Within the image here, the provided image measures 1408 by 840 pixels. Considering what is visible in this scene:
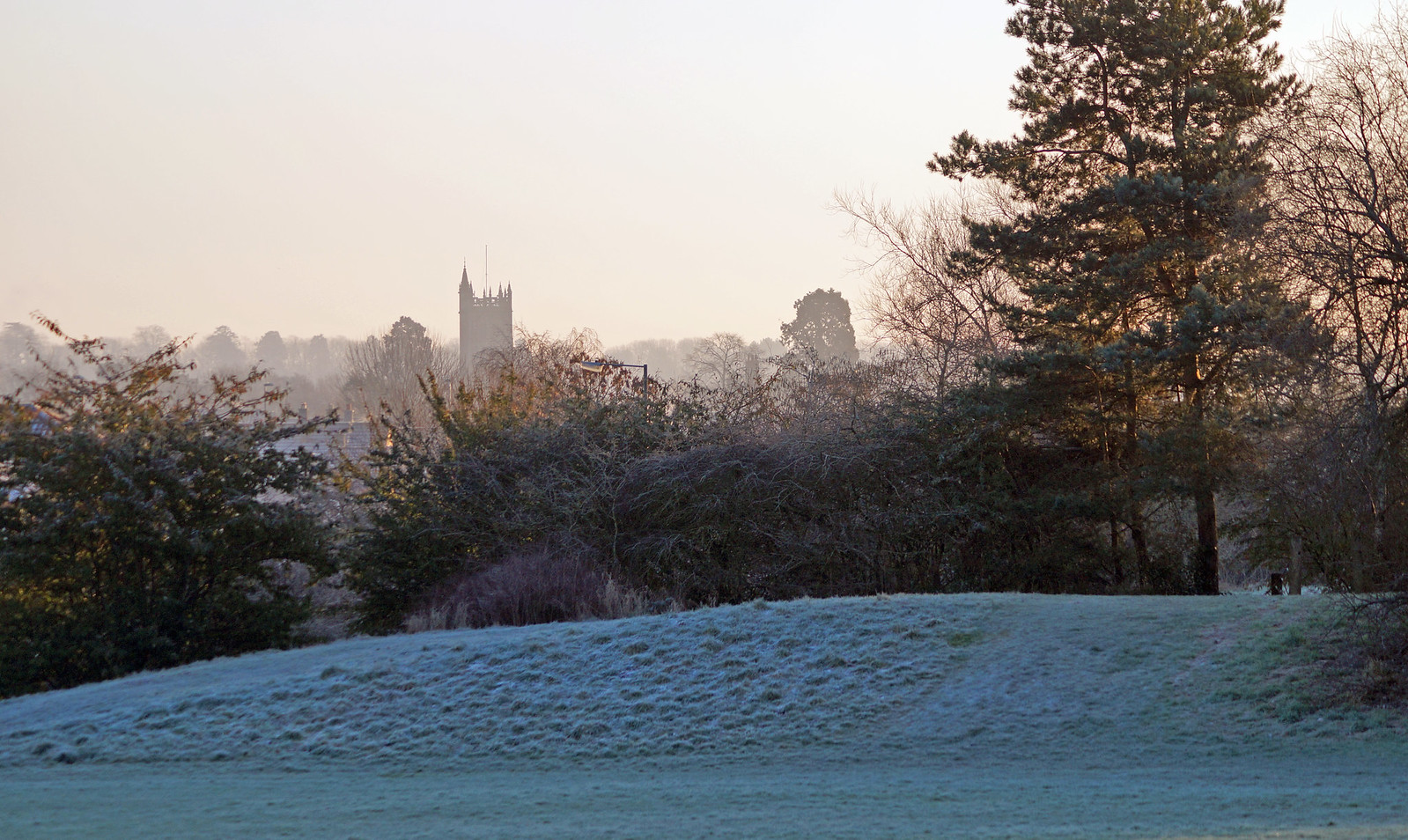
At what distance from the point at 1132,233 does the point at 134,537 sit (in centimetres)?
1696

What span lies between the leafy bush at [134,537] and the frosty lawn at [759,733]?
4.57 m

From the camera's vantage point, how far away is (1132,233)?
2112cm

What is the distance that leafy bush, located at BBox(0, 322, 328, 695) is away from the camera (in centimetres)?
1719

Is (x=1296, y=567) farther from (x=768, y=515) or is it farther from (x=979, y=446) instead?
(x=768, y=515)

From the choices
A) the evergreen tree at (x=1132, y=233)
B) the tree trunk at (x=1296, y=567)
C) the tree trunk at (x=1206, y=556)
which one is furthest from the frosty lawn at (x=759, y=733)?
the tree trunk at (x=1206, y=556)

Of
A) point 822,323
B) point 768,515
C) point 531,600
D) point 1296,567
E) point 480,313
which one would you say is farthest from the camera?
point 480,313

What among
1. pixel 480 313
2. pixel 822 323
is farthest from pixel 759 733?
pixel 480 313

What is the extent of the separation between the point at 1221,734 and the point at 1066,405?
11595mm

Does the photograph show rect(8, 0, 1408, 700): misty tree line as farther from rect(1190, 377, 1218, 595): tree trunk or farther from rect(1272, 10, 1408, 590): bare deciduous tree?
rect(1272, 10, 1408, 590): bare deciduous tree

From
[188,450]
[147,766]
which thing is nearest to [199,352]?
[188,450]

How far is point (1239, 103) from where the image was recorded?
66.0 ft

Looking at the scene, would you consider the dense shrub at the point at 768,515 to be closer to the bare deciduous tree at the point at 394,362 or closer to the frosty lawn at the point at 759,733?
the frosty lawn at the point at 759,733

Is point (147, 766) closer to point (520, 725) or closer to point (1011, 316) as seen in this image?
point (520, 725)

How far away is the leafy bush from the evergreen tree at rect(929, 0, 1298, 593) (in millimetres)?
12391
